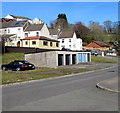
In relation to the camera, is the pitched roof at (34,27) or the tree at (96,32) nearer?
the pitched roof at (34,27)

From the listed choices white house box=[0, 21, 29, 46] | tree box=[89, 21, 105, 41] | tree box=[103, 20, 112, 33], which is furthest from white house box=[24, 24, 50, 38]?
tree box=[103, 20, 112, 33]

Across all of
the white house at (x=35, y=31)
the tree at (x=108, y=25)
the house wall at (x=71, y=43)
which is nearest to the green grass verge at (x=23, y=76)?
the white house at (x=35, y=31)

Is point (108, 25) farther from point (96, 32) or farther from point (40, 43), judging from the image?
point (40, 43)

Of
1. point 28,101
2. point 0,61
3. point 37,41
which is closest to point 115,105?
point 28,101

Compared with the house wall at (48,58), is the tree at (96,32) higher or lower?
higher

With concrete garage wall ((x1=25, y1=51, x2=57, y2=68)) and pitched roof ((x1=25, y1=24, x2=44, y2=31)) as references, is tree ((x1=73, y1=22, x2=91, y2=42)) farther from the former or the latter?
concrete garage wall ((x1=25, y1=51, x2=57, y2=68))

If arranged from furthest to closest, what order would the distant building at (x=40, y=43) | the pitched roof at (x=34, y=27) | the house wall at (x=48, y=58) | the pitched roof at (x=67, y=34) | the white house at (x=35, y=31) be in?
1. the pitched roof at (x=67, y=34)
2. the pitched roof at (x=34, y=27)
3. the white house at (x=35, y=31)
4. the distant building at (x=40, y=43)
5. the house wall at (x=48, y=58)

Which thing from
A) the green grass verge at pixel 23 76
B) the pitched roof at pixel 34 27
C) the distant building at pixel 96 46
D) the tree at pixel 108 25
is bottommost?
the green grass verge at pixel 23 76

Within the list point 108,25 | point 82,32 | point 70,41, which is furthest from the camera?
point 108,25

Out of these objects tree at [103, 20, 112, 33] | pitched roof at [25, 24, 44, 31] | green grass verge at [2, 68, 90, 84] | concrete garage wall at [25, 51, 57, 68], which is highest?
tree at [103, 20, 112, 33]

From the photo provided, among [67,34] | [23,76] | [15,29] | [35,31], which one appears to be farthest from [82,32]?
[23,76]

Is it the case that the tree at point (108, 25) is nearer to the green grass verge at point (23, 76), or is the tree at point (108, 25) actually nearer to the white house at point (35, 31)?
the white house at point (35, 31)

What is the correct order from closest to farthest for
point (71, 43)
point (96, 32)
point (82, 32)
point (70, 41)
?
point (71, 43), point (70, 41), point (82, 32), point (96, 32)

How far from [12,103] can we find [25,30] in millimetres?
61937
